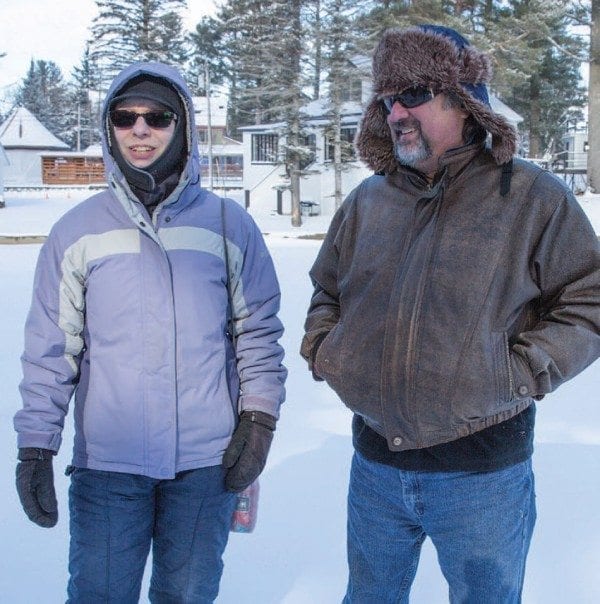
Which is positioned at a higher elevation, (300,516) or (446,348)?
(446,348)

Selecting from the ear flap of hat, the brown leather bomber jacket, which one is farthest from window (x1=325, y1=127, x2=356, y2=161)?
the brown leather bomber jacket

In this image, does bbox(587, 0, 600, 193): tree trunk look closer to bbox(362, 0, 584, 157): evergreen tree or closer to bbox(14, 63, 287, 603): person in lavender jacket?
bbox(362, 0, 584, 157): evergreen tree

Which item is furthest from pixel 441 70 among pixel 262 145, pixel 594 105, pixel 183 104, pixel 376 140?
pixel 262 145

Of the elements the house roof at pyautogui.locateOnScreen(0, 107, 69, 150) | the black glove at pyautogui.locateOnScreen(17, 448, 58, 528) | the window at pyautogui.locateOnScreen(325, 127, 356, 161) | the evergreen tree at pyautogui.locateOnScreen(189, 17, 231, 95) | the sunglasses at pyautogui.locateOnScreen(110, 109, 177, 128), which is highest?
Result: the evergreen tree at pyautogui.locateOnScreen(189, 17, 231, 95)

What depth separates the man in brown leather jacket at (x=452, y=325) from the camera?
1888 millimetres

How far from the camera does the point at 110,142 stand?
2268mm

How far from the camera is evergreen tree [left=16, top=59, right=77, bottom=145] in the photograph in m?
70.4

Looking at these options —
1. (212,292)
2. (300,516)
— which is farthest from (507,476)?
(300,516)

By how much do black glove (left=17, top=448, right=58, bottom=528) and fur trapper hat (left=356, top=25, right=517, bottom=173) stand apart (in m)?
1.27

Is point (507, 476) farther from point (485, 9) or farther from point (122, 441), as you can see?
point (485, 9)

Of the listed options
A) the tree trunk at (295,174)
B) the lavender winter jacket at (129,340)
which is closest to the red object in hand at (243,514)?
the lavender winter jacket at (129,340)

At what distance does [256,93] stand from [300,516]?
25.4 m

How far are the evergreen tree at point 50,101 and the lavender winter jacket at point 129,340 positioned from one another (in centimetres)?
7148

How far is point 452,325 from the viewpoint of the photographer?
6.21ft
